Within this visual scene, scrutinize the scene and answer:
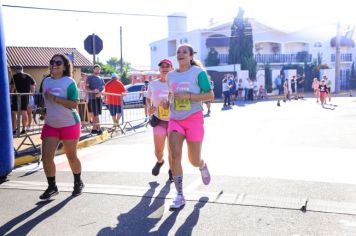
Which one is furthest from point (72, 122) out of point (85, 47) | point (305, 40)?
point (305, 40)

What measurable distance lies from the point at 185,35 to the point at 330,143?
39380 millimetres

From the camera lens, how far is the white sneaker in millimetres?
4945

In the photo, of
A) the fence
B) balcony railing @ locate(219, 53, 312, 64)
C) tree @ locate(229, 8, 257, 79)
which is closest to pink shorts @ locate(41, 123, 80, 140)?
the fence

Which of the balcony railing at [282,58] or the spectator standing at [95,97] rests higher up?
the balcony railing at [282,58]

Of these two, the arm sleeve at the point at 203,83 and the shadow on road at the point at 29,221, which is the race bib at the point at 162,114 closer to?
the arm sleeve at the point at 203,83

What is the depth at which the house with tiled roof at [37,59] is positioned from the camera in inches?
1432

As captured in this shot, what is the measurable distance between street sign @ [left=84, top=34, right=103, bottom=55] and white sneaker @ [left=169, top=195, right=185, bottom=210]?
8.13 m

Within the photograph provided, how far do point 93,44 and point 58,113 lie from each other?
23.7 ft

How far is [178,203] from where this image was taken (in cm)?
498

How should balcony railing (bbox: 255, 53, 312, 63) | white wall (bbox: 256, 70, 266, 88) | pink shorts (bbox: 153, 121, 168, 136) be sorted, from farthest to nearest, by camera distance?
balcony railing (bbox: 255, 53, 312, 63), white wall (bbox: 256, 70, 266, 88), pink shorts (bbox: 153, 121, 168, 136)

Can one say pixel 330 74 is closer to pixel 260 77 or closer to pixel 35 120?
pixel 260 77

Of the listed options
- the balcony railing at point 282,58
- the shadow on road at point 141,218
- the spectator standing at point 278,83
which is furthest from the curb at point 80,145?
the balcony railing at point 282,58

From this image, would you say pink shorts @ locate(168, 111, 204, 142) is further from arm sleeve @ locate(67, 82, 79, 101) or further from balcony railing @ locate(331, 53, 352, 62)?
balcony railing @ locate(331, 53, 352, 62)

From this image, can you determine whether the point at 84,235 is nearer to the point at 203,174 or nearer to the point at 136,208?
the point at 136,208
